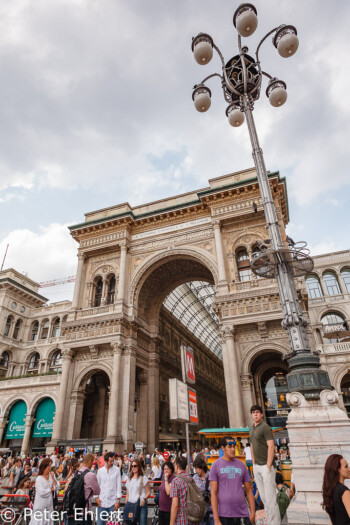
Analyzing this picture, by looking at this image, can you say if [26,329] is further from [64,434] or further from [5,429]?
[64,434]

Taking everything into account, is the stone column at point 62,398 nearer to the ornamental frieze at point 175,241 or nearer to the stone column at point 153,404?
the stone column at point 153,404

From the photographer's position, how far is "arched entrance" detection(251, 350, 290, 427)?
70.7 feet

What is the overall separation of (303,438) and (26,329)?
43694 mm

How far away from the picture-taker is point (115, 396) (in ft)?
68.9

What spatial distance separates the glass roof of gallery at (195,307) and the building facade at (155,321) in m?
4.69

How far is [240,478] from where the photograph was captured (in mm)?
4305

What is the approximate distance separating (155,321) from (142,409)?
282 inches

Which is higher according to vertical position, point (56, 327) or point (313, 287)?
point (56, 327)

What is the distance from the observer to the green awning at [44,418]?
1065 inches

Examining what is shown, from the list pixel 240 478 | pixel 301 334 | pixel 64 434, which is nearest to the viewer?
pixel 240 478

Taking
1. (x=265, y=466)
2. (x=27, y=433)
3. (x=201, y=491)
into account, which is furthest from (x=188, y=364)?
(x=27, y=433)

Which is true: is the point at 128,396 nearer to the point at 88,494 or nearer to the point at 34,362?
the point at 88,494

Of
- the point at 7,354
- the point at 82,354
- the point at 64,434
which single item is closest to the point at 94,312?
the point at 82,354

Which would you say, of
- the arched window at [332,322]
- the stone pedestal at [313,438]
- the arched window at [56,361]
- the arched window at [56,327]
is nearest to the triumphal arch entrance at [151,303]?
the arched window at [332,322]
